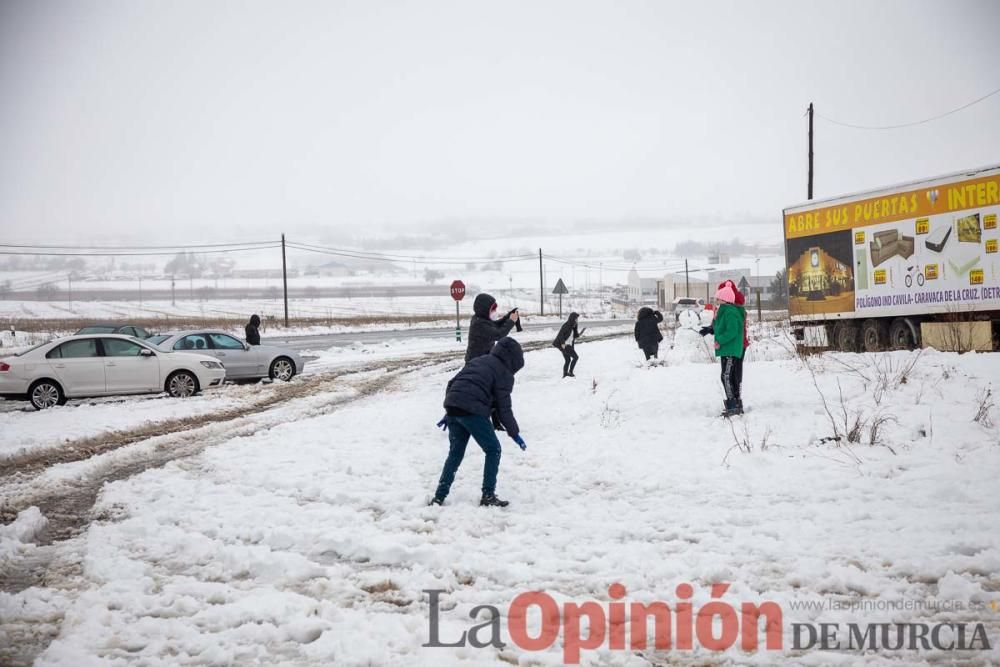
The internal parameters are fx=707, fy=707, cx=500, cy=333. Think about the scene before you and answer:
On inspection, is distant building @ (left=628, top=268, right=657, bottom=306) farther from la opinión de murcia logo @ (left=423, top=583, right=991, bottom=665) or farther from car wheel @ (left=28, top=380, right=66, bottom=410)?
la opinión de murcia logo @ (left=423, top=583, right=991, bottom=665)

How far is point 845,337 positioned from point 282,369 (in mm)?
14427

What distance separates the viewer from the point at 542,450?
9.62 meters

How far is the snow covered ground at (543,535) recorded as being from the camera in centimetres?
419

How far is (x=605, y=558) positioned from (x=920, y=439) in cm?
462

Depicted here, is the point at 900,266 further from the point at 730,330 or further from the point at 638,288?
the point at 638,288

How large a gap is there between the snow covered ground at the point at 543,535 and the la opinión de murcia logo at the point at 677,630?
78 millimetres

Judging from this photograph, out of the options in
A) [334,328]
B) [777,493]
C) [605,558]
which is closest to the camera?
[605,558]

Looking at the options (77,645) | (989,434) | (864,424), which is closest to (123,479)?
(77,645)

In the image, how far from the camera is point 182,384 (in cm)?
1573

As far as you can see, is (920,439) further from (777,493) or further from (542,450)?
(542,450)

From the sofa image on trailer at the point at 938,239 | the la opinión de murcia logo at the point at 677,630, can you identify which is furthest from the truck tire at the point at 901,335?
the la opinión de murcia logo at the point at 677,630

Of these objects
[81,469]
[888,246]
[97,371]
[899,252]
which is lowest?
[81,469]

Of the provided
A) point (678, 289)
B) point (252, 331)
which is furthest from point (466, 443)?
point (678, 289)

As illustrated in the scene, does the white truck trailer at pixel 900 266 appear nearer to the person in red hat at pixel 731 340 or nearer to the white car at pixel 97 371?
the person in red hat at pixel 731 340
